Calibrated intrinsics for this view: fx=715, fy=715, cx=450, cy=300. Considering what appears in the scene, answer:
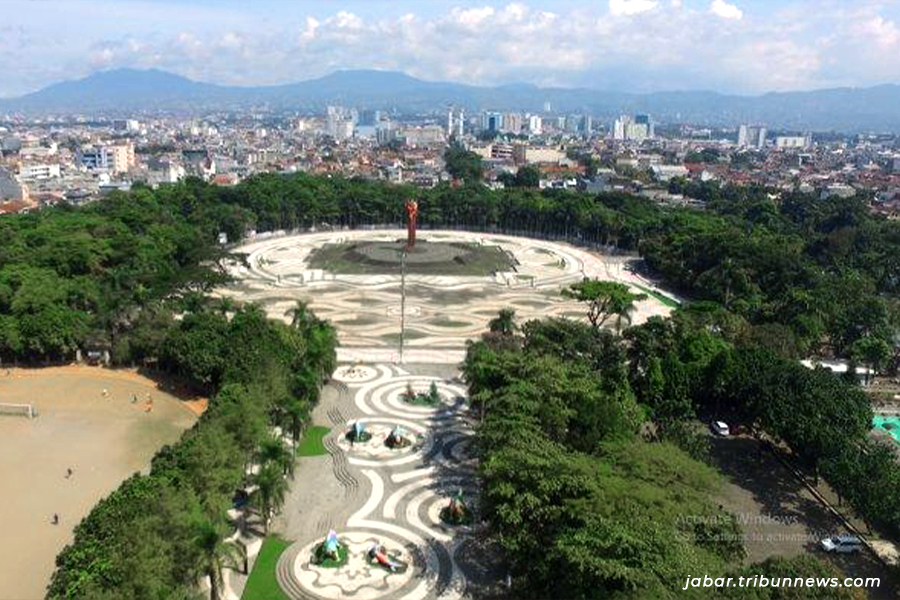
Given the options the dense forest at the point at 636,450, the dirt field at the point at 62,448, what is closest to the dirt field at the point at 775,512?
the dense forest at the point at 636,450

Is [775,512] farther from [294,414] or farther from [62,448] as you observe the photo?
[62,448]

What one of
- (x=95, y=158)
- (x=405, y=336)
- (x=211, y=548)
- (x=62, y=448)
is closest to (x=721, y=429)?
(x=405, y=336)

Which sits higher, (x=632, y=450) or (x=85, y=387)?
(x=632, y=450)

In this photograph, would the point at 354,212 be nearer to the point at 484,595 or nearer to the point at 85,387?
the point at 85,387

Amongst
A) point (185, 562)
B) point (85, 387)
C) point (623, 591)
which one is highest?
point (623, 591)

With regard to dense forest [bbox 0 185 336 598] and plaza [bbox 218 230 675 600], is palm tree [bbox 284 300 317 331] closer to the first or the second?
dense forest [bbox 0 185 336 598]

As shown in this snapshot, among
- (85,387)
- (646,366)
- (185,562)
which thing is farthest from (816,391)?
(85,387)

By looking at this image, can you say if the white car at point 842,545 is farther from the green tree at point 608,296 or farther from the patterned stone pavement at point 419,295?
the patterned stone pavement at point 419,295
